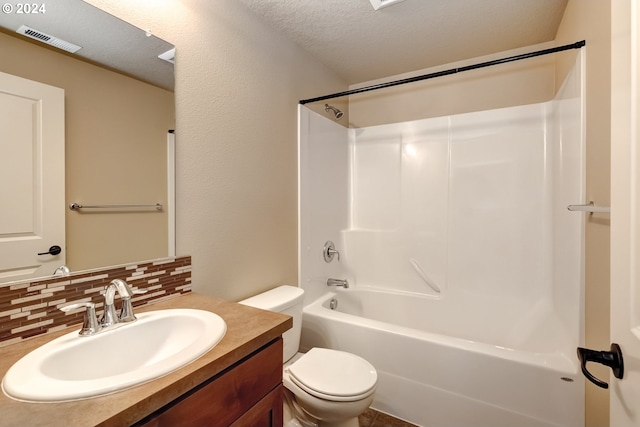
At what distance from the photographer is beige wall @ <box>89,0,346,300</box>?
132cm

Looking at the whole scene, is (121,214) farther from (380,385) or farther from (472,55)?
(472,55)

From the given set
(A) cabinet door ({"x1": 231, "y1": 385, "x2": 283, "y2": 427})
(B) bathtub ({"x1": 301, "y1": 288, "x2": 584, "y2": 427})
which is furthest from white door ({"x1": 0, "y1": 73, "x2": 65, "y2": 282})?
(B) bathtub ({"x1": 301, "y1": 288, "x2": 584, "y2": 427})

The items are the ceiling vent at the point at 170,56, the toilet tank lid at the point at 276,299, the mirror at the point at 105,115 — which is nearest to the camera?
the mirror at the point at 105,115

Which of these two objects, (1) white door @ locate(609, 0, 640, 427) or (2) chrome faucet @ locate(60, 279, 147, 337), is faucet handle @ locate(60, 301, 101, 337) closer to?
(2) chrome faucet @ locate(60, 279, 147, 337)

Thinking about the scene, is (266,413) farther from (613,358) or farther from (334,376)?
(613,358)

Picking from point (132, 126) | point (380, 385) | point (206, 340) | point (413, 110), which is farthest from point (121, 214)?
point (413, 110)

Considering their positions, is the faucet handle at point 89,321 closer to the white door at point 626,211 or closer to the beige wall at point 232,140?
the beige wall at point 232,140

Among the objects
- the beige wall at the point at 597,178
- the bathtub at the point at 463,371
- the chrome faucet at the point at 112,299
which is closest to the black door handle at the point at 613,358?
the beige wall at the point at 597,178

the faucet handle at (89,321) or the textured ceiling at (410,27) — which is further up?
the textured ceiling at (410,27)

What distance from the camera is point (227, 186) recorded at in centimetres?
153

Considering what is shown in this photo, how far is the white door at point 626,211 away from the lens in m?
0.54

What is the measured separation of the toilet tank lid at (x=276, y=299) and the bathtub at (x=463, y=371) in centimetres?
31

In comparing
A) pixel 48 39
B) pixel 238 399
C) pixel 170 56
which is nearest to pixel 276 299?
pixel 238 399

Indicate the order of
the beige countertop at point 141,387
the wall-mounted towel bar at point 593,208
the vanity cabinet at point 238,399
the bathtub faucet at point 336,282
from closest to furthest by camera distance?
the beige countertop at point 141,387 → the vanity cabinet at point 238,399 → the wall-mounted towel bar at point 593,208 → the bathtub faucet at point 336,282
